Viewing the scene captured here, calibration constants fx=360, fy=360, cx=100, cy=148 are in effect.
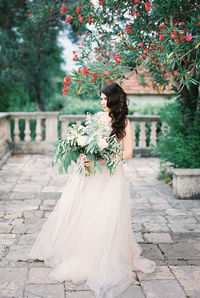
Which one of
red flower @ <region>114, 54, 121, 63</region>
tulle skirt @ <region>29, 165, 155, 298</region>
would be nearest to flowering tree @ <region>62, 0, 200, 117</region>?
red flower @ <region>114, 54, 121, 63</region>

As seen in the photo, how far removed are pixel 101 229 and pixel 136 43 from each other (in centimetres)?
269

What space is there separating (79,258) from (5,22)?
10555 mm

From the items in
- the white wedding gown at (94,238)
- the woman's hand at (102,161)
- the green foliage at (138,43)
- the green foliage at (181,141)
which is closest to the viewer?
the white wedding gown at (94,238)

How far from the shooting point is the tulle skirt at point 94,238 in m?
3.30

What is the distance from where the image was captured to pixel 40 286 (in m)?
3.19

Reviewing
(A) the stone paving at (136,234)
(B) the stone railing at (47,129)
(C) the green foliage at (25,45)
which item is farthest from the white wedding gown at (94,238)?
(C) the green foliage at (25,45)

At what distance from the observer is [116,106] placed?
3.41m

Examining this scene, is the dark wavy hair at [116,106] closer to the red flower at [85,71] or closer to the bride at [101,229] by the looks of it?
the bride at [101,229]

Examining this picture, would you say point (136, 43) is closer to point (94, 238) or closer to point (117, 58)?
point (117, 58)

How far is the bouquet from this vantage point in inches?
126

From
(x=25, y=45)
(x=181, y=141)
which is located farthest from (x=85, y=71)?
(x=25, y=45)

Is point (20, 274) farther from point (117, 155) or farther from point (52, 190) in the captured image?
point (52, 190)

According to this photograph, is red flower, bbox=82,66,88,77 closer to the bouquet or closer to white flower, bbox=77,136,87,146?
the bouquet

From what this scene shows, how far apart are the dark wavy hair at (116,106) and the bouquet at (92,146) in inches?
4.2
